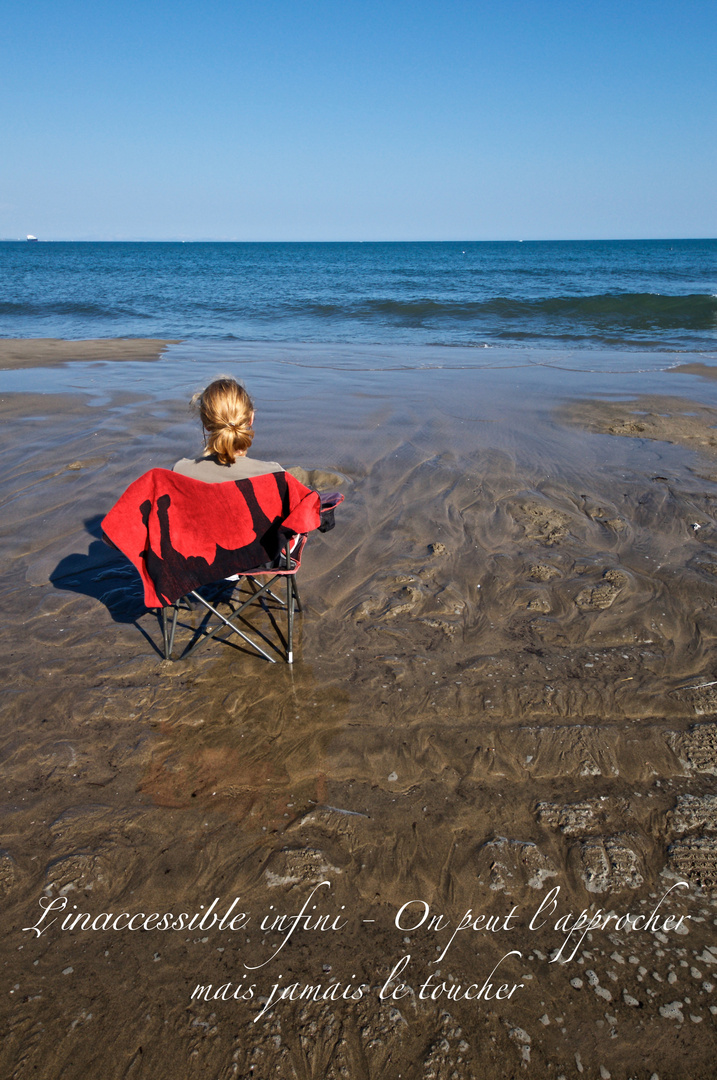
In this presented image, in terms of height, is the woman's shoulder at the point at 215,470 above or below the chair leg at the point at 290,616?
above

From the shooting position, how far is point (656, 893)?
2172 millimetres

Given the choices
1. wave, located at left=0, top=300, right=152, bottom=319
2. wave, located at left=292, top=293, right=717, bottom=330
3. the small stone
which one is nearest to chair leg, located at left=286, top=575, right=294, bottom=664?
the small stone

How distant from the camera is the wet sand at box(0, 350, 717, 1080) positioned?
5.91 ft

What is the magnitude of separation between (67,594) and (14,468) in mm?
2858

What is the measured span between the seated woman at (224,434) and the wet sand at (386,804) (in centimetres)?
104

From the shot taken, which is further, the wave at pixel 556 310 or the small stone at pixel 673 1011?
the wave at pixel 556 310

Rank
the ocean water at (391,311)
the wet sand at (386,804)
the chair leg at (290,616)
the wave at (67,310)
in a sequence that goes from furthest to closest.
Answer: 1. the wave at (67,310)
2. the ocean water at (391,311)
3. the chair leg at (290,616)
4. the wet sand at (386,804)

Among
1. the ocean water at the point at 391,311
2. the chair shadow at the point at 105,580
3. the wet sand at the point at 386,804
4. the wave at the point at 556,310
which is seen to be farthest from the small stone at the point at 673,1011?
the wave at the point at 556,310

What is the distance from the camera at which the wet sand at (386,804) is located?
180 cm

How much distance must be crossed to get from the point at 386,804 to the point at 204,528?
5.18 feet

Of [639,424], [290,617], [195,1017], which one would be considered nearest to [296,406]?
[639,424]

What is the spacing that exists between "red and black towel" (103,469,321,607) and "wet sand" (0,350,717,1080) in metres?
0.57

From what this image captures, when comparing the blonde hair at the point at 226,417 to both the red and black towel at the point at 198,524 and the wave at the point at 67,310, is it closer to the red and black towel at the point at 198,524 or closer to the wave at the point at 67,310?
the red and black towel at the point at 198,524

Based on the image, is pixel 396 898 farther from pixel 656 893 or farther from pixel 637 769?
pixel 637 769
